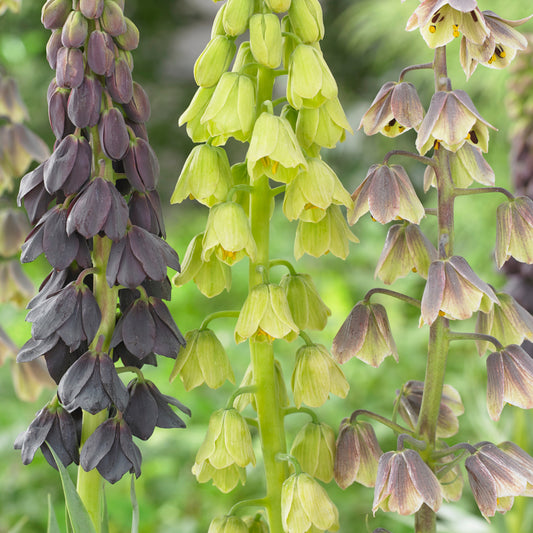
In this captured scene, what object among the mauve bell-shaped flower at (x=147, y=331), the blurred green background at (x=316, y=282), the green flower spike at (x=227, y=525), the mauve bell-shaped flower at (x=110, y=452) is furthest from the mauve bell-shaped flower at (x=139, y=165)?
the blurred green background at (x=316, y=282)

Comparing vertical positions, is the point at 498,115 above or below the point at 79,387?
below

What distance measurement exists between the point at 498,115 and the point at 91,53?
2.18 m

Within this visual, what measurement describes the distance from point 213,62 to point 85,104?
0.41ft

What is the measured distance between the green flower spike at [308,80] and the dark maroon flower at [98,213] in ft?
0.59

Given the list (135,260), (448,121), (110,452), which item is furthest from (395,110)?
(110,452)

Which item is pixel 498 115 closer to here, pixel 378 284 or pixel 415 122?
pixel 378 284

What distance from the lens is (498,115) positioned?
8.41ft

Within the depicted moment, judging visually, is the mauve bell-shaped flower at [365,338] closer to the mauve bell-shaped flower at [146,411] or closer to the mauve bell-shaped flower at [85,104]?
the mauve bell-shaped flower at [146,411]

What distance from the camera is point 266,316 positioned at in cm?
65

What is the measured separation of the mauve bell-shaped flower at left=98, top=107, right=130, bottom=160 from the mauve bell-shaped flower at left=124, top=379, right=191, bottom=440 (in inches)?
8.2

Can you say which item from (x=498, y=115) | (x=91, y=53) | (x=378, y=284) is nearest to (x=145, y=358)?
(x=91, y=53)

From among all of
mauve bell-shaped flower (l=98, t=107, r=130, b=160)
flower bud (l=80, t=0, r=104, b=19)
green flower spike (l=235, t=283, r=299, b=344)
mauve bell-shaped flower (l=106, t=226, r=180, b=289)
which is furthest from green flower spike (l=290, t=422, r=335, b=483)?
flower bud (l=80, t=0, r=104, b=19)

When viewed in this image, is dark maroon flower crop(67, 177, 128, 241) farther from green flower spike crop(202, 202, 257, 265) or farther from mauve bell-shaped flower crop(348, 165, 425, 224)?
mauve bell-shaped flower crop(348, 165, 425, 224)

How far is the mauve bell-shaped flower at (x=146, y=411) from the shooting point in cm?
66
